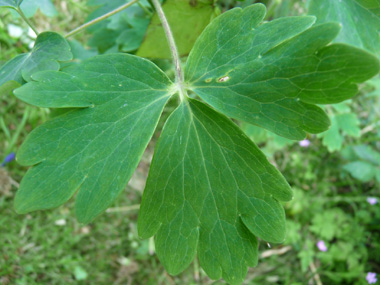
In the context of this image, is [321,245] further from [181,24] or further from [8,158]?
[8,158]

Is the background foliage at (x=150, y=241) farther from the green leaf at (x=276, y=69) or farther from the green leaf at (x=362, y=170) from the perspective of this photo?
the green leaf at (x=276, y=69)

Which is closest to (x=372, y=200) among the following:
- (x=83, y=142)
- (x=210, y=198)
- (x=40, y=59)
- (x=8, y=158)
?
(x=210, y=198)

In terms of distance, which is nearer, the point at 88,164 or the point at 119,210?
the point at 88,164

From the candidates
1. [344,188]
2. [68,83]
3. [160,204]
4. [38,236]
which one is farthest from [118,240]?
[344,188]

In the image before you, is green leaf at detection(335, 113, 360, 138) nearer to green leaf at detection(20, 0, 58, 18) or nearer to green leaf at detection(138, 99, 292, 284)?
green leaf at detection(138, 99, 292, 284)

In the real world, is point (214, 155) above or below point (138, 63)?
below

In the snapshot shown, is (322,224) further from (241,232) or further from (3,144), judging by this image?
(3,144)
